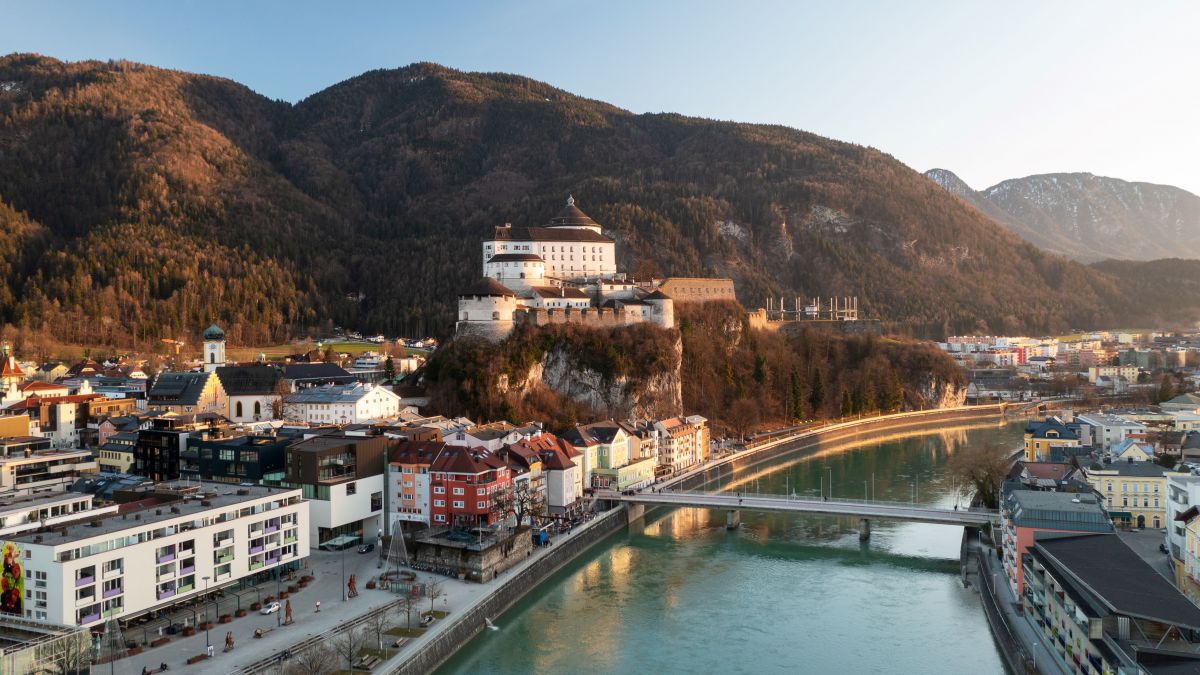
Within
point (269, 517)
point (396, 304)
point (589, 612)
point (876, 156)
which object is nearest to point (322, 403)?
point (269, 517)

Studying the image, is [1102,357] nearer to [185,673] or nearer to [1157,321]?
[1157,321]

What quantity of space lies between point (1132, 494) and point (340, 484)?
22.1 meters

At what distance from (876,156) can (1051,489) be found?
108 meters

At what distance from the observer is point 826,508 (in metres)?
30.1

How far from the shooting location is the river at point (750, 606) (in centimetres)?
2022

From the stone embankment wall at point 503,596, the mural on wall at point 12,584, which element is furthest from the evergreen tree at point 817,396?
the mural on wall at point 12,584

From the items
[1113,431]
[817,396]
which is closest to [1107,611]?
[1113,431]

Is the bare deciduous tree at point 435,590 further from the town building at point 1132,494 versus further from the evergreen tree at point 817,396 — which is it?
the evergreen tree at point 817,396

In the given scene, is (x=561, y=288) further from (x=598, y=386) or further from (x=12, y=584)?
(x=12, y=584)

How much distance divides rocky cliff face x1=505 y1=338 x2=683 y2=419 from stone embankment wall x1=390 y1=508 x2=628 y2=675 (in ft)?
46.1

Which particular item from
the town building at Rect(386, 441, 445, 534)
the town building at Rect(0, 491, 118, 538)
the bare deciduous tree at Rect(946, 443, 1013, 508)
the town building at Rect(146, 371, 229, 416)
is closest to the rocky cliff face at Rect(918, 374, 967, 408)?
the bare deciduous tree at Rect(946, 443, 1013, 508)

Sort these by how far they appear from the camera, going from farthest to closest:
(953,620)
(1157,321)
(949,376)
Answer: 1. (1157,321)
2. (949,376)
3. (953,620)

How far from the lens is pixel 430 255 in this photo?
88.6 meters

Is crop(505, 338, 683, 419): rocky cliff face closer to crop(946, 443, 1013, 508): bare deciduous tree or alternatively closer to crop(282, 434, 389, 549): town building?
crop(946, 443, 1013, 508): bare deciduous tree
